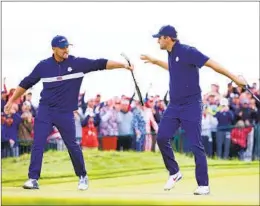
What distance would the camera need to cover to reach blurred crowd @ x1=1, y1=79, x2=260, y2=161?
514 inches

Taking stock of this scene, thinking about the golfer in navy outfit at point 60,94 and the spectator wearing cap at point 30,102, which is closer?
the golfer in navy outfit at point 60,94

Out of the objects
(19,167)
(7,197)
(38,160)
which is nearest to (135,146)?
(19,167)

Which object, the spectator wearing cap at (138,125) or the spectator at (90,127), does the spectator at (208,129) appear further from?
the spectator at (90,127)

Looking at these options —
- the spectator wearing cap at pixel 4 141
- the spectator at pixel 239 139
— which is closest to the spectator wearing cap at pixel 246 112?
the spectator at pixel 239 139

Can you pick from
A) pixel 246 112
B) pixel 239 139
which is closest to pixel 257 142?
pixel 239 139

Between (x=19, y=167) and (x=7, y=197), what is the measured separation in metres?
4.49

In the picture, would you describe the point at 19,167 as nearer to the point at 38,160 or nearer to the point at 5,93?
the point at 5,93

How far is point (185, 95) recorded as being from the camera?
30.0 ft

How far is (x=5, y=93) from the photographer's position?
13.2 m

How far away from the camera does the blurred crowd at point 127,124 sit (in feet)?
42.8

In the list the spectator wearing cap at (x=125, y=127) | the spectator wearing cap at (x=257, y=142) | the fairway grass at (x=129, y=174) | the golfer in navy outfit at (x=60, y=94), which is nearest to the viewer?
the golfer in navy outfit at (x=60, y=94)

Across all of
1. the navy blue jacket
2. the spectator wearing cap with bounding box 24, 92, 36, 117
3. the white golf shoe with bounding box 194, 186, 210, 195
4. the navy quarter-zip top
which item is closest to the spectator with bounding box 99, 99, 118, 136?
the spectator wearing cap with bounding box 24, 92, 36, 117

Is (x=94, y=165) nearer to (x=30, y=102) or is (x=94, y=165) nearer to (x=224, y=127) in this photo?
(x=30, y=102)

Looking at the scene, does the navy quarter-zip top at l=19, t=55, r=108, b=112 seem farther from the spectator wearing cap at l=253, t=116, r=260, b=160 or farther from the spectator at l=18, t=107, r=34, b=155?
the spectator wearing cap at l=253, t=116, r=260, b=160
